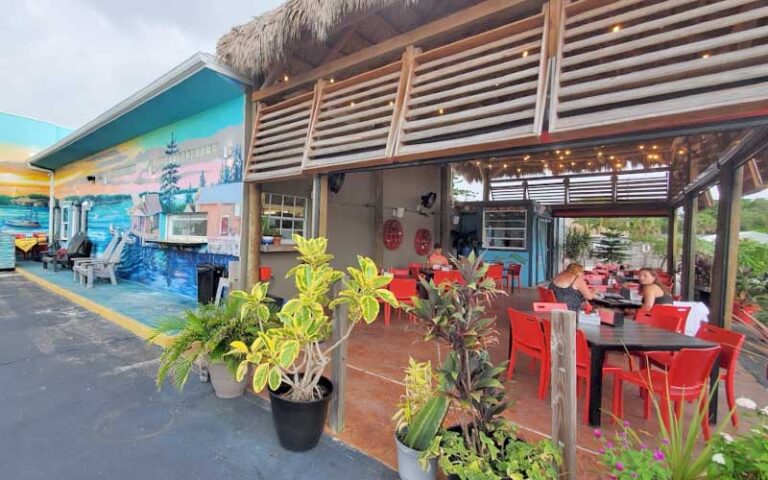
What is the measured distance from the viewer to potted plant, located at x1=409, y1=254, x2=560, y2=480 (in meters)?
1.75

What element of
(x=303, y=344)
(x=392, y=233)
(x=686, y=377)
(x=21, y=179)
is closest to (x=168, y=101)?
(x=392, y=233)

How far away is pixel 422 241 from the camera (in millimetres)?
10312

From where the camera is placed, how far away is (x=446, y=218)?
11.0 meters

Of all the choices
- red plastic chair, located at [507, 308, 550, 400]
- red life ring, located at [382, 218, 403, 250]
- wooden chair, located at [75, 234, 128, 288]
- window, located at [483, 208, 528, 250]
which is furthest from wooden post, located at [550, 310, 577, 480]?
window, located at [483, 208, 528, 250]

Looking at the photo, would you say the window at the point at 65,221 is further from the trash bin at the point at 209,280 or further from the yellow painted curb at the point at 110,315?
the trash bin at the point at 209,280

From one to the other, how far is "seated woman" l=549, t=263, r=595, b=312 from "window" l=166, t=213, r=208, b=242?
5.88 m

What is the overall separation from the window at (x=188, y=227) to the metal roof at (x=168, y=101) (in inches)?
80.0

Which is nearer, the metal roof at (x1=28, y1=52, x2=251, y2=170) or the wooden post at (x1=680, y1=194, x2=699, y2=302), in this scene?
the metal roof at (x1=28, y1=52, x2=251, y2=170)

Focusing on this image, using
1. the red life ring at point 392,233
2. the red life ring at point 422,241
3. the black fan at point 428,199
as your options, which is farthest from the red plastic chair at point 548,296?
the black fan at point 428,199

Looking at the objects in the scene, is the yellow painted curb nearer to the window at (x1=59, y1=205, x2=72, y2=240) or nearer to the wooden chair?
the wooden chair

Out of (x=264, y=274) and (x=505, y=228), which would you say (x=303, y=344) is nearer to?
(x=264, y=274)

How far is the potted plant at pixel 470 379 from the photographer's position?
1.75 metres

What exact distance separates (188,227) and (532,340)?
6.64 m

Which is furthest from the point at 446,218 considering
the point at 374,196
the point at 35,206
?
the point at 35,206
